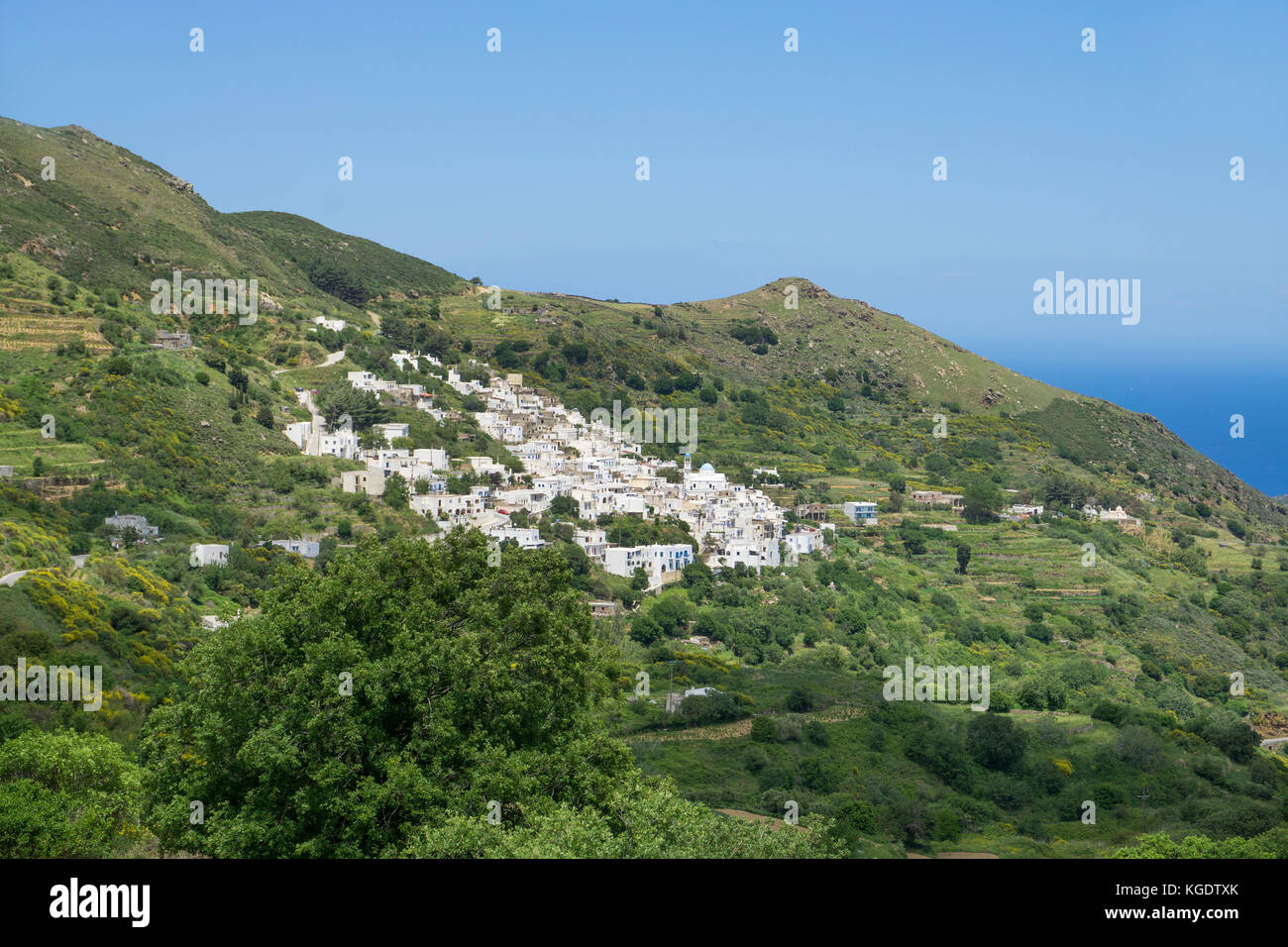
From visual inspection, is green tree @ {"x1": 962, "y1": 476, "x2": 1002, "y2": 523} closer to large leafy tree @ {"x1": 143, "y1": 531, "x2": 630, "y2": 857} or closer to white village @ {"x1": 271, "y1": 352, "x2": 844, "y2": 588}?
white village @ {"x1": 271, "y1": 352, "x2": 844, "y2": 588}

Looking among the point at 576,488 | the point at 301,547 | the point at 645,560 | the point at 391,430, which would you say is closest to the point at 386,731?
the point at 301,547

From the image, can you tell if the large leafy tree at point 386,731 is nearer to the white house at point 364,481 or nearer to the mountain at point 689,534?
the mountain at point 689,534

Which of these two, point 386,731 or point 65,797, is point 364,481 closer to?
point 65,797

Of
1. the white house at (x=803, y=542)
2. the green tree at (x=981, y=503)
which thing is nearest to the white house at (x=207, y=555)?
the white house at (x=803, y=542)

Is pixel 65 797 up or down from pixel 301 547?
down

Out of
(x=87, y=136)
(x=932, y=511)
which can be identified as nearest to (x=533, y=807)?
(x=932, y=511)

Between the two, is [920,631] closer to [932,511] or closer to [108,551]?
[932,511]

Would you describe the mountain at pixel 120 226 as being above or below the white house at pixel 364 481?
above

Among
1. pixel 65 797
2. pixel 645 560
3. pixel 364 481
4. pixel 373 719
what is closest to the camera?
pixel 373 719
